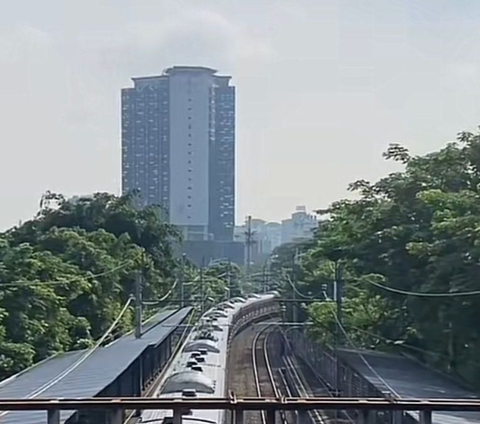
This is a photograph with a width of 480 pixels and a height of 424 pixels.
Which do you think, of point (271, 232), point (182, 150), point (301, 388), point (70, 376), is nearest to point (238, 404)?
point (70, 376)

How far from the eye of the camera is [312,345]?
21859 mm

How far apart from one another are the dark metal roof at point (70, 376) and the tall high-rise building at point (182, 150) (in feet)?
117

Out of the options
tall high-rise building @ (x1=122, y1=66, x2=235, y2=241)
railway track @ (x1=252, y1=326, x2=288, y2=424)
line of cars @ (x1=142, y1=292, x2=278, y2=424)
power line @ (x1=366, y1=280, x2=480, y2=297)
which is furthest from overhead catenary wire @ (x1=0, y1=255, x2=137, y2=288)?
tall high-rise building @ (x1=122, y1=66, x2=235, y2=241)

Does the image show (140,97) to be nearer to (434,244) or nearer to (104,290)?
(104,290)

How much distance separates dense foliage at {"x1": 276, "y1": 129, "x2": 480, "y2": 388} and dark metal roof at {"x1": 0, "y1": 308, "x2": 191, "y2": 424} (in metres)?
4.20

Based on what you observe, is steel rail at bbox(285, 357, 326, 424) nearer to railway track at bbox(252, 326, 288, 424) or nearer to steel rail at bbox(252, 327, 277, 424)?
railway track at bbox(252, 326, 288, 424)

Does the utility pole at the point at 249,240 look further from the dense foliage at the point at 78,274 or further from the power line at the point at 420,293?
the power line at the point at 420,293

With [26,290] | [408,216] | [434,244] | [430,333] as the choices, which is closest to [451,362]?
[430,333]

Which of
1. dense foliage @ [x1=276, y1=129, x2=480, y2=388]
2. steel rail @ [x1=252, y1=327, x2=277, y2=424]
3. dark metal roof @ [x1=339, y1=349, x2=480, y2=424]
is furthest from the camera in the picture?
steel rail @ [x1=252, y1=327, x2=277, y2=424]

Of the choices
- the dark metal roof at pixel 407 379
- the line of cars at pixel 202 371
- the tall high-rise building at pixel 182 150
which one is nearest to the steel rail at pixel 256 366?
the line of cars at pixel 202 371

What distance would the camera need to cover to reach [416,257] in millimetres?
13508

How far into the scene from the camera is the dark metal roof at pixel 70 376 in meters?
8.97

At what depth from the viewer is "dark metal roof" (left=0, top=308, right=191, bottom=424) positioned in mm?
8973

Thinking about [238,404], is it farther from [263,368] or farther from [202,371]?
A: [263,368]
